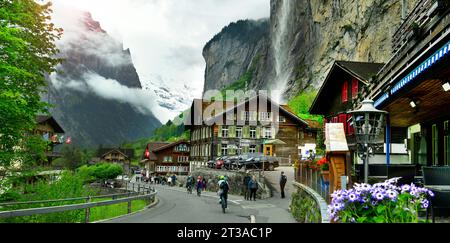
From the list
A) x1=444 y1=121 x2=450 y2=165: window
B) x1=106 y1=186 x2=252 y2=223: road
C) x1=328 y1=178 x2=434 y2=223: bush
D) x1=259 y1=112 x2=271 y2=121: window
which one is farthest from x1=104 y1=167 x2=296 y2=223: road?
x1=259 y1=112 x2=271 y2=121: window

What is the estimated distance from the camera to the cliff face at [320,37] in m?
64.9

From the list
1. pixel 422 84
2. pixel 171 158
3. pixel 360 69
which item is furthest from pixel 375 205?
pixel 171 158

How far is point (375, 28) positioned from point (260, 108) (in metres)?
25.9

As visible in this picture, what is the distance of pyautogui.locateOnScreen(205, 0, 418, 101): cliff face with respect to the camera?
64.9m

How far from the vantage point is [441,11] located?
827 centimetres

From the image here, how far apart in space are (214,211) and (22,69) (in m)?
10.1

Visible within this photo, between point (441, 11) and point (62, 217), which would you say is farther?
point (62, 217)

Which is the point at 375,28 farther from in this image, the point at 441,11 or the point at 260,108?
the point at 441,11

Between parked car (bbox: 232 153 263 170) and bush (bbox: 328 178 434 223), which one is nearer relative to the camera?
bush (bbox: 328 178 434 223)

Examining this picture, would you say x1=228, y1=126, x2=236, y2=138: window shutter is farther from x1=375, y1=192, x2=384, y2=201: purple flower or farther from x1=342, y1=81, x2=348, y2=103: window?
x1=375, y1=192, x2=384, y2=201: purple flower

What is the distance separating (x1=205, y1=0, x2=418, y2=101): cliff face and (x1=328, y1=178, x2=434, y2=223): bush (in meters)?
53.1

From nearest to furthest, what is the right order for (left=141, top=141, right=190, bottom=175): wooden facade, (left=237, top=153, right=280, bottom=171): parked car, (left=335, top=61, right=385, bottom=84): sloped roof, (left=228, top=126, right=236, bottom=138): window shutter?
(left=335, top=61, right=385, bottom=84): sloped roof < (left=237, top=153, right=280, bottom=171): parked car < (left=228, top=126, right=236, bottom=138): window shutter < (left=141, top=141, right=190, bottom=175): wooden facade
